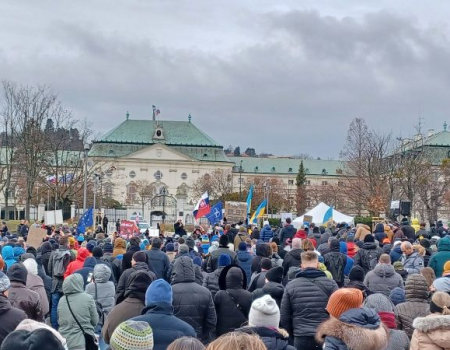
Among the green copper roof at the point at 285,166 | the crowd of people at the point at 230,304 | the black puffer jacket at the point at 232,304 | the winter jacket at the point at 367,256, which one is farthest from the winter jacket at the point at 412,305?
the green copper roof at the point at 285,166

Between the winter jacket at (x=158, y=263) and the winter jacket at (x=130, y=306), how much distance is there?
5631 millimetres

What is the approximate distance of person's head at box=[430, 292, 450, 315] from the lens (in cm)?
683

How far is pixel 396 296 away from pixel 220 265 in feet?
9.71

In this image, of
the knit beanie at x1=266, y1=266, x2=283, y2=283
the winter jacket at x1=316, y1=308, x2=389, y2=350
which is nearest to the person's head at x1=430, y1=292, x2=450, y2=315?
the winter jacket at x1=316, y1=308, x2=389, y2=350

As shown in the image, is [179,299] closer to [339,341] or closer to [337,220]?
[339,341]

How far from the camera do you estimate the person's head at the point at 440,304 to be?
6828mm

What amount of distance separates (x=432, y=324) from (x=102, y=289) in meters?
5.69

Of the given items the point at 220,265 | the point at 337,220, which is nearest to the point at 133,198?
the point at 337,220

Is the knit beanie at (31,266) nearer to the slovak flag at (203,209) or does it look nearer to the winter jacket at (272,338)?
the winter jacket at (272,338)

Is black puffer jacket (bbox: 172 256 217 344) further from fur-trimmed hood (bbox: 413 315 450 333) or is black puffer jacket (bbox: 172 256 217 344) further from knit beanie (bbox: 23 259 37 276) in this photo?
fur-trimmed hood (bbox: 413 315 450 333)

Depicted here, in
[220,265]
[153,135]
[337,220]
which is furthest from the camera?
[153,135]

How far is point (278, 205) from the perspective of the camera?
99.6 metres

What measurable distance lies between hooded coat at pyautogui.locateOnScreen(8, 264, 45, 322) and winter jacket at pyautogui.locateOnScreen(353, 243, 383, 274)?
7047mm

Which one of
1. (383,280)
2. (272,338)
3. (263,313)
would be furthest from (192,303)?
(383,280)
